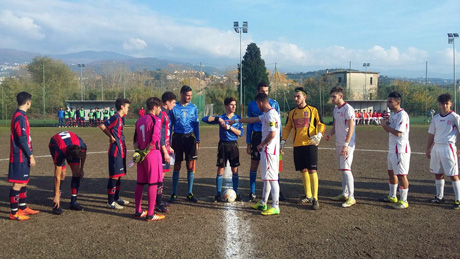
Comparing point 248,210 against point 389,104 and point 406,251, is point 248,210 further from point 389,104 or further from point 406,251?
point 389,104

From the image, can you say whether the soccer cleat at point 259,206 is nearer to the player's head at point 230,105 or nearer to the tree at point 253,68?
the player's head at point 230,105

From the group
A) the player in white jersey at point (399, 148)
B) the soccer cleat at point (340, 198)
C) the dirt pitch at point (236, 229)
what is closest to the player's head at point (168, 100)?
the dirt pitch at point (236, 229)

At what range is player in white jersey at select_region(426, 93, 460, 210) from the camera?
6320 mm

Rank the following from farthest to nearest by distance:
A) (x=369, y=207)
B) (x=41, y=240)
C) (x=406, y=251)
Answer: (x=369, y=207)
(x=41, y=240)
(x=406, y=251)

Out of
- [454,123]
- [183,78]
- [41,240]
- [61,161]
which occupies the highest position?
[183,78]

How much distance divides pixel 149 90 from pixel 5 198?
128 feet

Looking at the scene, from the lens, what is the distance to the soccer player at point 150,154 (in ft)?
18.2

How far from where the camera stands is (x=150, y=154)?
555 centimetres

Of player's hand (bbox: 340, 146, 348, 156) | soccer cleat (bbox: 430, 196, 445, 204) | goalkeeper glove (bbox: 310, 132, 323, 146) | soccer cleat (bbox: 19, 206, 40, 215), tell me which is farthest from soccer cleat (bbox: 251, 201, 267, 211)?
soccer cleat (bbox: 19, 206, 40, 215)

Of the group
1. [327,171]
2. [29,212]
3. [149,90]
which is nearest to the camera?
[29,212]

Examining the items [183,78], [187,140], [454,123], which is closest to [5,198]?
[187,140]

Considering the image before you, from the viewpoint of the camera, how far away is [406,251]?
441cm

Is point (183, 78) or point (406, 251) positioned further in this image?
point (183, 78)

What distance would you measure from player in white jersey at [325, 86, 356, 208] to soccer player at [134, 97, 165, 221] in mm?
3234
